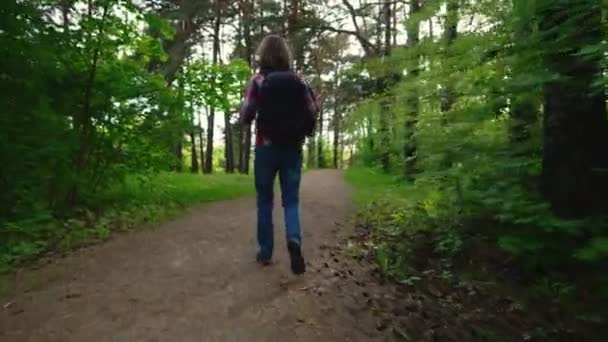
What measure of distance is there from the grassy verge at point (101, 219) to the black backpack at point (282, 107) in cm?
278

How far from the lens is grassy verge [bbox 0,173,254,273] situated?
577cm

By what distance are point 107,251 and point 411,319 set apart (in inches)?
141

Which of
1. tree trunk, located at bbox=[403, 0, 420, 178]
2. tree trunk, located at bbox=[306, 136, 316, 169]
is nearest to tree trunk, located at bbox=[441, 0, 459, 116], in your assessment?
tree trunk, located at bbox=[403, 0, 420, 178]

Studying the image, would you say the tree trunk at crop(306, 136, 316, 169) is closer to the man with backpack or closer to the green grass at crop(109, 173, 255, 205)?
the green grass at crop(109, 173, 255, 205)

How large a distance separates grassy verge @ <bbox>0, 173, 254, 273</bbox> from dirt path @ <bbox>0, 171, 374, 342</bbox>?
0.51m

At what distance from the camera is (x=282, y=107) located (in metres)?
4.45

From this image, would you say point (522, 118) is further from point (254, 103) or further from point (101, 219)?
point (101, 219)

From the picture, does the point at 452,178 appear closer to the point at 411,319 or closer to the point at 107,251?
the point at 411,319

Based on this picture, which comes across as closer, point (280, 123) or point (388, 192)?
point (280, 123)

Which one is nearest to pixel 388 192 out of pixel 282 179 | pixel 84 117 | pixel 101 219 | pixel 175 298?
pixel 282 179

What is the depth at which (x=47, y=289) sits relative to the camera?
4.48m

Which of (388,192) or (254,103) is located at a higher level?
(254,103)

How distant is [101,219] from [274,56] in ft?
13.4

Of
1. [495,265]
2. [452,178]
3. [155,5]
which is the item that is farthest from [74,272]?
[155,5]
